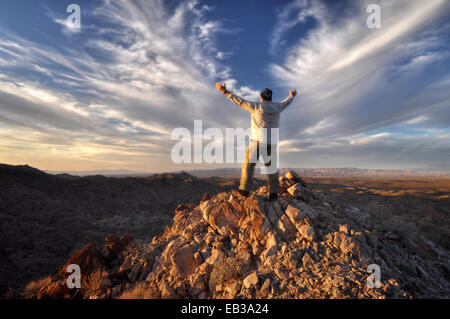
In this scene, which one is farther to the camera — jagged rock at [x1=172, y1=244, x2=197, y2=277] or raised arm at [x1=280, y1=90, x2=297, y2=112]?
raised arm at [x1=280, y1=90, x2=297, y2=112]

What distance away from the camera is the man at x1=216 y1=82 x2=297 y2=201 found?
4.48 m

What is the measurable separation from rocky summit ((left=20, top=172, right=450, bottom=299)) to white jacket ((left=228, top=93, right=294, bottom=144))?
66.2 inches

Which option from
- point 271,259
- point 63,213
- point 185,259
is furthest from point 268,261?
point 63,213

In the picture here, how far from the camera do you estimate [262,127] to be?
14.9 ft

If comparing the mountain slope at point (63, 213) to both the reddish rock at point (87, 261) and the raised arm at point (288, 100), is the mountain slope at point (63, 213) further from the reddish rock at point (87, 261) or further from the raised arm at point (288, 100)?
the raised arm at point (288, 100)

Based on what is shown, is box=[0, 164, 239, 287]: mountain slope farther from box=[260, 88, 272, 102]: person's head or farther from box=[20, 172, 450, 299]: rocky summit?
box=[260, 88, 272, 102]: person's head

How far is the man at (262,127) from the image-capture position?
4.48 meters

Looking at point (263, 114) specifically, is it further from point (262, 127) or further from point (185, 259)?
point (185, 259)

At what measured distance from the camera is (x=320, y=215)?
471 centimetres

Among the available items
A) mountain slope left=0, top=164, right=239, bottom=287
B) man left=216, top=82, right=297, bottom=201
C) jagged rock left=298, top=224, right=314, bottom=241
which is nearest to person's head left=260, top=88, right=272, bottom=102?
man left=216, top=82, right=297, bottom=201

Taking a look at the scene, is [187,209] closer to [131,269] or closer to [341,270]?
[131,269]

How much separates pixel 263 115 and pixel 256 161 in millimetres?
1153

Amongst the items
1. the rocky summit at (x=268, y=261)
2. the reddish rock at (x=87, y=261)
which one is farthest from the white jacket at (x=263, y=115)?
the reddish rock at (x=87, y=261)

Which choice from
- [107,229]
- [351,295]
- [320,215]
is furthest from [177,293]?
[107,229]
